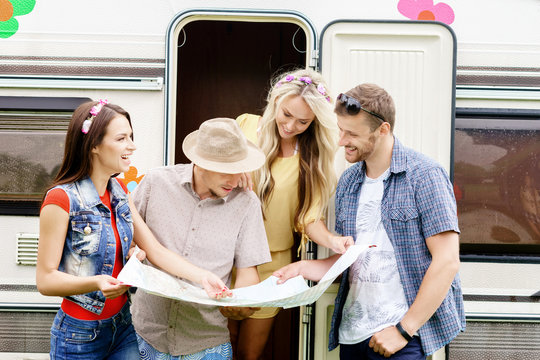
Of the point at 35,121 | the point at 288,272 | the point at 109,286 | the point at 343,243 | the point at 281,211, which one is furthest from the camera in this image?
the point at 35,121

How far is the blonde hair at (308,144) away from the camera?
9.07 ft

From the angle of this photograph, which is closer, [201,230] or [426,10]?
[201,230]

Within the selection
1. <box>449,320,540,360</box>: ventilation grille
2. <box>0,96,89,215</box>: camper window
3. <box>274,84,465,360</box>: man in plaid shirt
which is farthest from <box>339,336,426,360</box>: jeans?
<box>0,96,89,215</box>: camper window

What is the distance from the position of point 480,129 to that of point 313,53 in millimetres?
1115

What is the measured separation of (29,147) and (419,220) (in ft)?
7.67

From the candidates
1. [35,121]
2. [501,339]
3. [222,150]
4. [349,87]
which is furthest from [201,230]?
[501,339]

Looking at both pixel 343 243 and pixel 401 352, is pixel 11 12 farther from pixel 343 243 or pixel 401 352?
pixel 401 352

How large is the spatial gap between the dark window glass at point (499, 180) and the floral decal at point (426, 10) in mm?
617

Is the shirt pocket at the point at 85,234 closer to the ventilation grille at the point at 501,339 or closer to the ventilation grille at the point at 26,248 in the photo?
the ventilation grille at the point at 26,248

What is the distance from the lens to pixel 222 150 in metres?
2.32

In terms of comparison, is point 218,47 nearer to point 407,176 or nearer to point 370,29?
point 370,29

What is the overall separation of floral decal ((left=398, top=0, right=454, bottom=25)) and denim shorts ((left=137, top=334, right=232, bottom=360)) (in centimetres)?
212

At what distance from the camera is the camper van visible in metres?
3.09

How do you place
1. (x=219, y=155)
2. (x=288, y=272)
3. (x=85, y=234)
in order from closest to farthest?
(x=85, y=234) < (x=219, y=155) < (x=288, y=272)
